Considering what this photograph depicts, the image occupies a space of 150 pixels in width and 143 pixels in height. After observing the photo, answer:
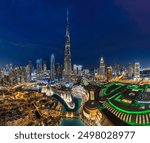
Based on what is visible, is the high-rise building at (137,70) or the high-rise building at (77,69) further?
the high-rise building at (77,69)

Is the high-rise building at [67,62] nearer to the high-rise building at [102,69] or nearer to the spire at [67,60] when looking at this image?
the spire at [67,60]

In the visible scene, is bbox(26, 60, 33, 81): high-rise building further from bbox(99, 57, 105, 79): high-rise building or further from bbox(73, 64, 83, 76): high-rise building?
bbox(99, 57, 105, 79): high-rise building

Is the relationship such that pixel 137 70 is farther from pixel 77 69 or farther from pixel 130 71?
pixel 77 69

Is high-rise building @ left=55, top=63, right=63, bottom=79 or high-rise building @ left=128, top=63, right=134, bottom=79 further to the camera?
high-rise building @ left=55, top=63, right=63, bottom=79

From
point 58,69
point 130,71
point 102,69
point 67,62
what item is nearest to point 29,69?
point 58,69

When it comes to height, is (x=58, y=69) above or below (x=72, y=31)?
below

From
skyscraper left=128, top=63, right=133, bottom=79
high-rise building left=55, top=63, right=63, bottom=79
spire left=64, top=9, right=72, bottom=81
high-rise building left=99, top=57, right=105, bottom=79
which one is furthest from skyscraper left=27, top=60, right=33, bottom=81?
skyscraper left=128, top=63, right=133, bottom=79

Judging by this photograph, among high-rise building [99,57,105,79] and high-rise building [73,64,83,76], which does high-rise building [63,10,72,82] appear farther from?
high-rise building [99,57,105,79]

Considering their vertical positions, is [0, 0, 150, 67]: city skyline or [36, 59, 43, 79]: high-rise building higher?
[0, 0, 150, 67]: city skyline

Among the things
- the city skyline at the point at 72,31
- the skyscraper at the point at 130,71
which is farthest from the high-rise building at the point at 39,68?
the skyscraper at the point at 130,71
